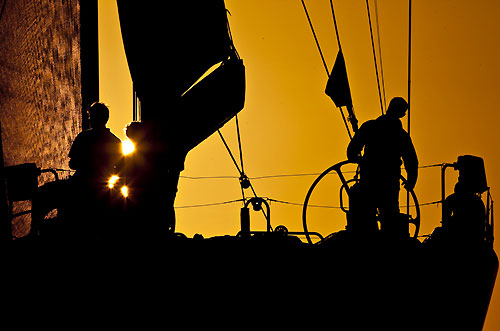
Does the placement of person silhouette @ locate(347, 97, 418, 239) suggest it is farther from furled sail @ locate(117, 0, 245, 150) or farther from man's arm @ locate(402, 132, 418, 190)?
furled sail @ locate(117, 0, 245, 150)

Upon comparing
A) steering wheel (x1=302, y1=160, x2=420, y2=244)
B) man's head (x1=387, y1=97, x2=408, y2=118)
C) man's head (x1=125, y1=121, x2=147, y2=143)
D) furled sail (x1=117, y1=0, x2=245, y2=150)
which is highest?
furled sail (x1=117, y1=0, x2=245, y2=150)

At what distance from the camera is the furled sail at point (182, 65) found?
5457 millimetres

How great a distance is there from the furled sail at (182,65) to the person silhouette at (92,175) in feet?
2.10

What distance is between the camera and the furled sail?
5457 millimetres

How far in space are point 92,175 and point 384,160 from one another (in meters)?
3.02

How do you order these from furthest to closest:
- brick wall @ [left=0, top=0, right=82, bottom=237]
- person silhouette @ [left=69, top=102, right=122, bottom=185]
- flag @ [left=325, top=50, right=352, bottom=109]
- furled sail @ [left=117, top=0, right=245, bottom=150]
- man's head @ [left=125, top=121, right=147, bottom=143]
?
Result: brick wall @ [left=0, top=0, right=82, bottom=237] → flag @ [left=325, top=50, right=352, bottom=109] → furled sail @ [left=117, top=0, right=245, bottom=150] → man's head @ [left=125, top=121, right=147, bottom=143] → person silhouette @ [left=69, top=102, right=122, bottom=185]

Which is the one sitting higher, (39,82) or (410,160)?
(39,82)

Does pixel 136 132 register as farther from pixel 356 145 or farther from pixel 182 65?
pixel 356 145

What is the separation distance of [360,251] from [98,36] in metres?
9.77

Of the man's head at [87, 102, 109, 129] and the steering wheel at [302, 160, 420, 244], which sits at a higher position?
the man's head at [87, 102, 109, 129]

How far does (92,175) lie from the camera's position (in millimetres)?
4891

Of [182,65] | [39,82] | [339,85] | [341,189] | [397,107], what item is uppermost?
[39,82]

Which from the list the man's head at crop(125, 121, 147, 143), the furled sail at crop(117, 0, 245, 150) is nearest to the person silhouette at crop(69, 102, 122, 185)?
the man's head at crop(125, 121, 147, 143)

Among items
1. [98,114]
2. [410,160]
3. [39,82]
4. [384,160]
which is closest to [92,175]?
[98,114]
